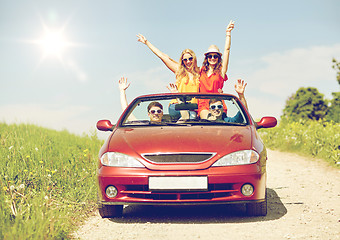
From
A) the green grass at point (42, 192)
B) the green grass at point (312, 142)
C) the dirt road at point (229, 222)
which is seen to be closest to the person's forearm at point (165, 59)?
the green grass at point (42, 192)

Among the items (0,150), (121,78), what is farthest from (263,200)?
(0,150)

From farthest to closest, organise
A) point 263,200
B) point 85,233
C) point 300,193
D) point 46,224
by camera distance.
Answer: point 300,193 → point 263,200 → point 85,233 → point 46,224

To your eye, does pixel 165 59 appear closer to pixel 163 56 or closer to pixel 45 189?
pixel 163 56

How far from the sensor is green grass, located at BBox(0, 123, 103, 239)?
404 centimetres

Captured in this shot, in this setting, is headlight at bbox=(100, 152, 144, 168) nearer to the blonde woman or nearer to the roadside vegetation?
the blonde woman

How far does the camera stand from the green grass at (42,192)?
4.04m

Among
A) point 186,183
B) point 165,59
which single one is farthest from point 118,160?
point 165,59

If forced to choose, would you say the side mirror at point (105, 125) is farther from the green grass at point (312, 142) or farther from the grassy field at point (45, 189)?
the green grass at point (312, 142)

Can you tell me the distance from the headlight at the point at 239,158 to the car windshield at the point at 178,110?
1.06 m

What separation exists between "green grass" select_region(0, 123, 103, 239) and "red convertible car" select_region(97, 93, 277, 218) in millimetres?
640

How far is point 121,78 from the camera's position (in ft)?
25.6

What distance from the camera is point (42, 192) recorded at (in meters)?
4.97

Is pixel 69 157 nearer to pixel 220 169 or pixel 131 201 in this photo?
pixel 131 201

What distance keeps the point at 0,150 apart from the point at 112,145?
385cm
